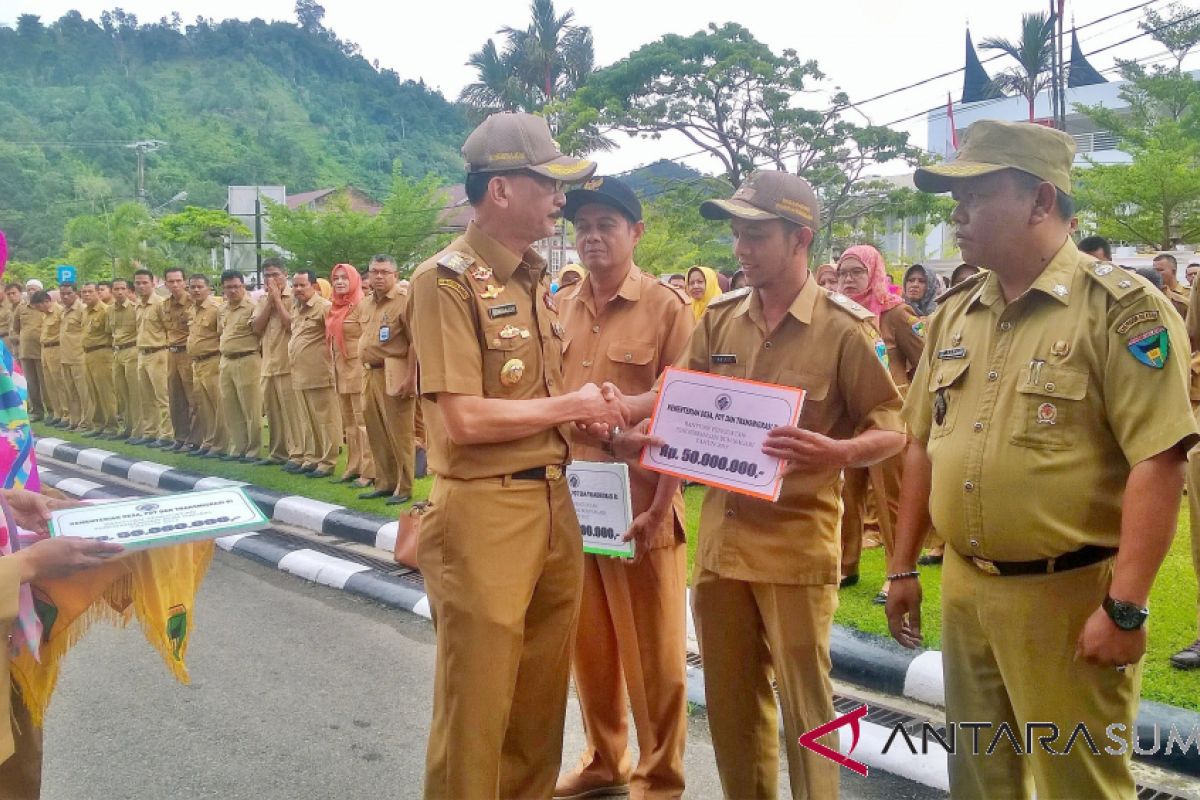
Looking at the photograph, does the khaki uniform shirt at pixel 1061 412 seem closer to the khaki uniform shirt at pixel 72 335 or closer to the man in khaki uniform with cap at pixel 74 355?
the man in khaki uniform with cap at pixel 74 355

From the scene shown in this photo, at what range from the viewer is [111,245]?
36.8 meters

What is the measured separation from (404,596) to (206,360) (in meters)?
6.90

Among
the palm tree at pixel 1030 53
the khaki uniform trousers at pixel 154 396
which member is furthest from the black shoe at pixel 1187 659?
the palm tree at pixel 1030 53

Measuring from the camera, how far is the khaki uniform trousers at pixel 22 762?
8.03 ft

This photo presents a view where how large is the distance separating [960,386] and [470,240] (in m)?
1.32

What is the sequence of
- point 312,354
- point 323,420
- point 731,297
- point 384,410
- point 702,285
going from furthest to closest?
point 702,285 → point 323,420 → point 312,354 → point 384,410 → point 731,297

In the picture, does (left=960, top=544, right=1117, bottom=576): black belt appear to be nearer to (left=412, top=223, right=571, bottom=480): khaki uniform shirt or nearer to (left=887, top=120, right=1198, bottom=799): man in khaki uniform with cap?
(left=887, top=120, right=1198, bottom=799): man in khaki uniform with cap

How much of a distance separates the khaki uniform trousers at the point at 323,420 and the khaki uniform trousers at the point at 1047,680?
8173 mm

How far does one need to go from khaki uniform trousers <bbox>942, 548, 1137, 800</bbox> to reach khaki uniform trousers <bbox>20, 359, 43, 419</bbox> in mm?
16216

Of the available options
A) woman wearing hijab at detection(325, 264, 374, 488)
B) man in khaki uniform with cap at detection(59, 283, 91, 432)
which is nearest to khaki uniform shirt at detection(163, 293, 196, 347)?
man in khaki uniform with cap at detection(59, 283, 91, 432)

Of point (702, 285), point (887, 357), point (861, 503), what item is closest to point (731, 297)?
point (887, 357)

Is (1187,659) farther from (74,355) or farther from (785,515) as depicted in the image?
(74,355)

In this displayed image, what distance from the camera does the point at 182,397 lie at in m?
12.2

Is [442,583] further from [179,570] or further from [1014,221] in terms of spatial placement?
[1014,221]
